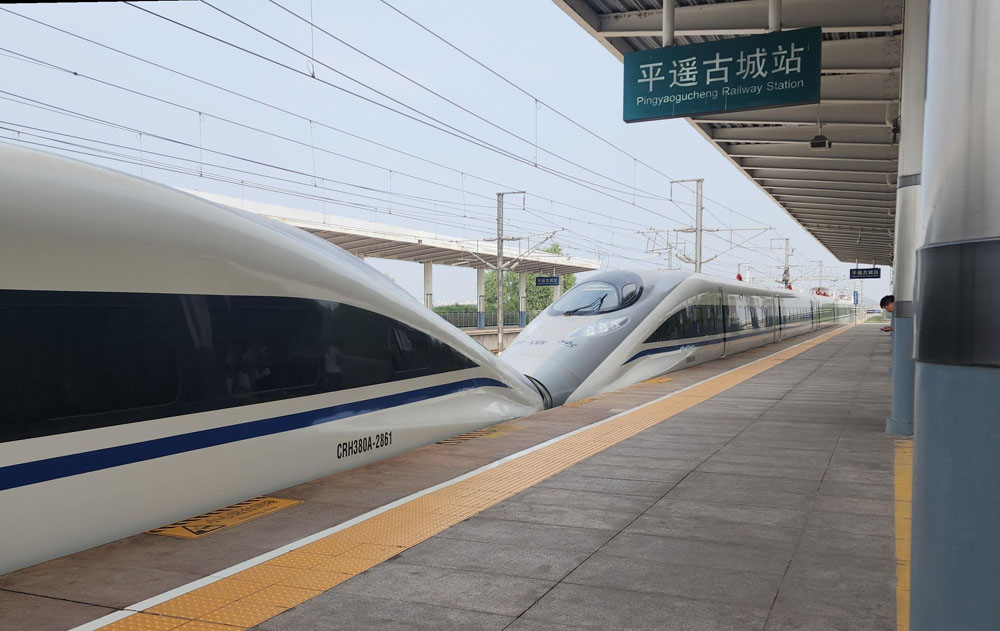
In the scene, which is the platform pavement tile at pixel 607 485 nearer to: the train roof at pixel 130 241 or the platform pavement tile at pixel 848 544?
the platform pavement tile at pixel 848 544

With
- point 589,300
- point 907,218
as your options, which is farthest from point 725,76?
point 589,300

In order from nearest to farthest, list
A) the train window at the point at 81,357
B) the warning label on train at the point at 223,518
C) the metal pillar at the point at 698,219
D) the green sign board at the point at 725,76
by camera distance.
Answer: the train window at the point at 81,357
the warning label on train at the point at 223,518
the green sign board at the point at 725,76
the metal pillar at the point at 698,219

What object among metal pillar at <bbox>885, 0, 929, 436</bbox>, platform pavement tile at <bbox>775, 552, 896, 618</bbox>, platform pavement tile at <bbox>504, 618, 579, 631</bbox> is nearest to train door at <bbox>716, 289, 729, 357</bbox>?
metal pillar at <bbox>885, 0, 929, 436</bbox>

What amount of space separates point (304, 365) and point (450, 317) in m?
35.6

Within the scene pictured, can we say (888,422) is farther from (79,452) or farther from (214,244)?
(79,452)

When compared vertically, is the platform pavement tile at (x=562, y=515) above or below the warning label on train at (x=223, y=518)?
above

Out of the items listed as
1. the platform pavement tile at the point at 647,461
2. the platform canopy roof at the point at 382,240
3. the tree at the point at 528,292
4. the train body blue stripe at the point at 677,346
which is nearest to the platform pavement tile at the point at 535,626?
the platform pavement tile at the point at 647,461

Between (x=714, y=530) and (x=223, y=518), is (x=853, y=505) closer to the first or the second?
(x=714, y=530)

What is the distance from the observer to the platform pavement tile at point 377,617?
351 cm

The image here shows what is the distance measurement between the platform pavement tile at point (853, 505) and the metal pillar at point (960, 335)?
13.3 ft

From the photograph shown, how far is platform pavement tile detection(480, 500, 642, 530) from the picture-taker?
513cm

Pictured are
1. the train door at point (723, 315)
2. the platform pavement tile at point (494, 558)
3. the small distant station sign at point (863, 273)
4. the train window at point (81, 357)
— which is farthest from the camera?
the small distant station sign at point (863, 273)

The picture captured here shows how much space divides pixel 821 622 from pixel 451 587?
1.71m

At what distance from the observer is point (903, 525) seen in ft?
16.7
